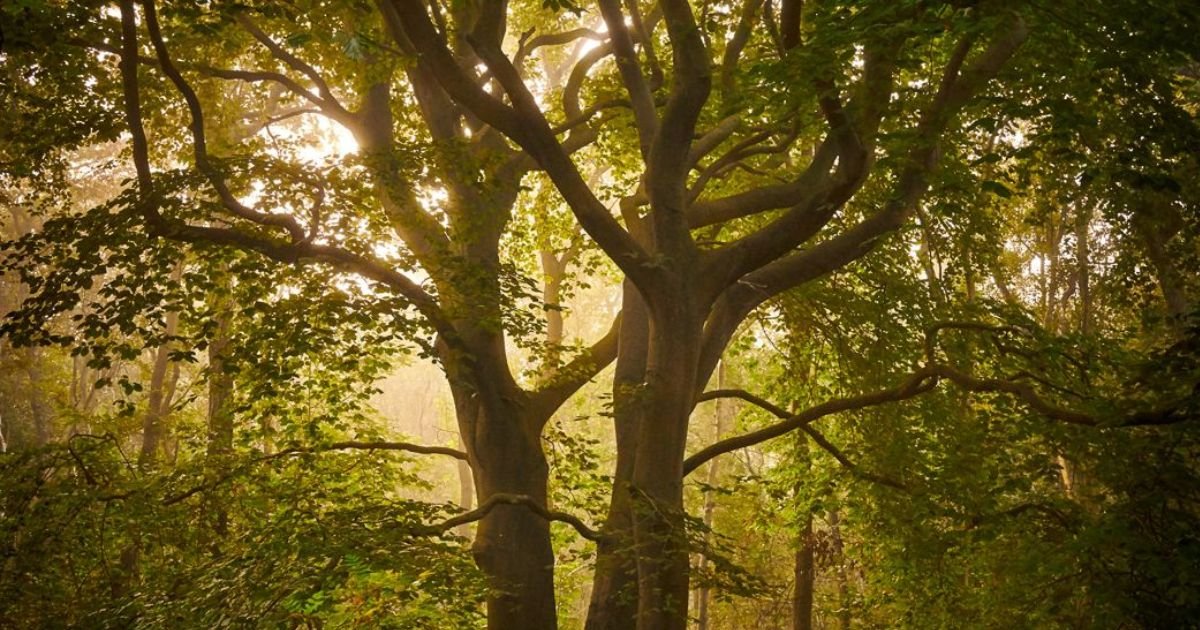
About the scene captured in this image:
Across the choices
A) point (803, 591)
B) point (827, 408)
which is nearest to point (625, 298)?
point (827, 408)

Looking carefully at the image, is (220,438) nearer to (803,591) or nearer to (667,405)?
(667,405)

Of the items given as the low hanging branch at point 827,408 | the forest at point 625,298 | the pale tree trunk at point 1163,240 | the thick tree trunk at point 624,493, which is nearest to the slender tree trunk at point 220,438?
the forest at point 625,298

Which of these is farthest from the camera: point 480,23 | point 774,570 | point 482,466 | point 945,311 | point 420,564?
point 774,570

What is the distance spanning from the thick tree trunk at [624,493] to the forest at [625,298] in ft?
0.14

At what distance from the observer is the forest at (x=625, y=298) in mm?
7066

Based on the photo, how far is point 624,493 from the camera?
975cm

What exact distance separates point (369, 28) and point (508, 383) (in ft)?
12.8

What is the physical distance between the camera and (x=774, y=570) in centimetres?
2895

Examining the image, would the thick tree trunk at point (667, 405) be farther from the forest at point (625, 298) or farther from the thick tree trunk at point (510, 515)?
the thick tree trunk at point (510, 515)

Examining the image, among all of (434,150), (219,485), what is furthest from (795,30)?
(219,485)

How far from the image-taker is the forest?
7.07 metres

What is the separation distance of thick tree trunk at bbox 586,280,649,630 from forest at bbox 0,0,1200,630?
1.7 inches

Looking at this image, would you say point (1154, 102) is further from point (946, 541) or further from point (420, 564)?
point (420, 564)

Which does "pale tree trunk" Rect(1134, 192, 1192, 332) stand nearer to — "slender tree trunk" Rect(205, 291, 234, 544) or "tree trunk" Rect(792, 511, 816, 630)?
"tree trunk" Rect(792, 511, 816, 630)
